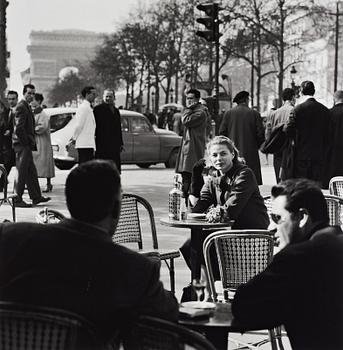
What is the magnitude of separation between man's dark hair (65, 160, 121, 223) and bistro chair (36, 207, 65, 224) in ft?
6.56

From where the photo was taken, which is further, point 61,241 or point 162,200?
point 162,200

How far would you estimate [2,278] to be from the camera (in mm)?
3375

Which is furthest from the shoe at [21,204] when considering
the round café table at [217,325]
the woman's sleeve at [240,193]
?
the round café table at [217,325]

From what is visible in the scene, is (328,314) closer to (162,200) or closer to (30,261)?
(30,261)

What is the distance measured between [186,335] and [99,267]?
24.3 inches

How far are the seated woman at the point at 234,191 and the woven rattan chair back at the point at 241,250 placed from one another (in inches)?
57.2

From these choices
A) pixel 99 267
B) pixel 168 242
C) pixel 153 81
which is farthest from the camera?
pixel 153 81

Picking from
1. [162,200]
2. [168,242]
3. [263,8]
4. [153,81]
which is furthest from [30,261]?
[153,81]

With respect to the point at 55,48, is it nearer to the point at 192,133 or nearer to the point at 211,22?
the point at 211,22

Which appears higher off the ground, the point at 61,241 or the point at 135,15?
the point at 135,15

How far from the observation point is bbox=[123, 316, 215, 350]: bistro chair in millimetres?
2739

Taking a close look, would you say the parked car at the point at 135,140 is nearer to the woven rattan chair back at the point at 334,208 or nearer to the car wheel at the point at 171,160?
the car wheel at the point at 171,160

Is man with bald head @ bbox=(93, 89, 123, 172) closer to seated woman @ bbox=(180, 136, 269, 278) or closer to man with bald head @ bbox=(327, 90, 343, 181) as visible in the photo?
man with bald head @ bbox=(327, 90, 343, 181)

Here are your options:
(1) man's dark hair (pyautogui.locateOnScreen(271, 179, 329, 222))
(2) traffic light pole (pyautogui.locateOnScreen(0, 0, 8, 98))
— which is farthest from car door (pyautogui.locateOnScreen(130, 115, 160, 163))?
(1) man's dark hair (pyautogui.locateOnScreen(271, 179, 329, 222))
